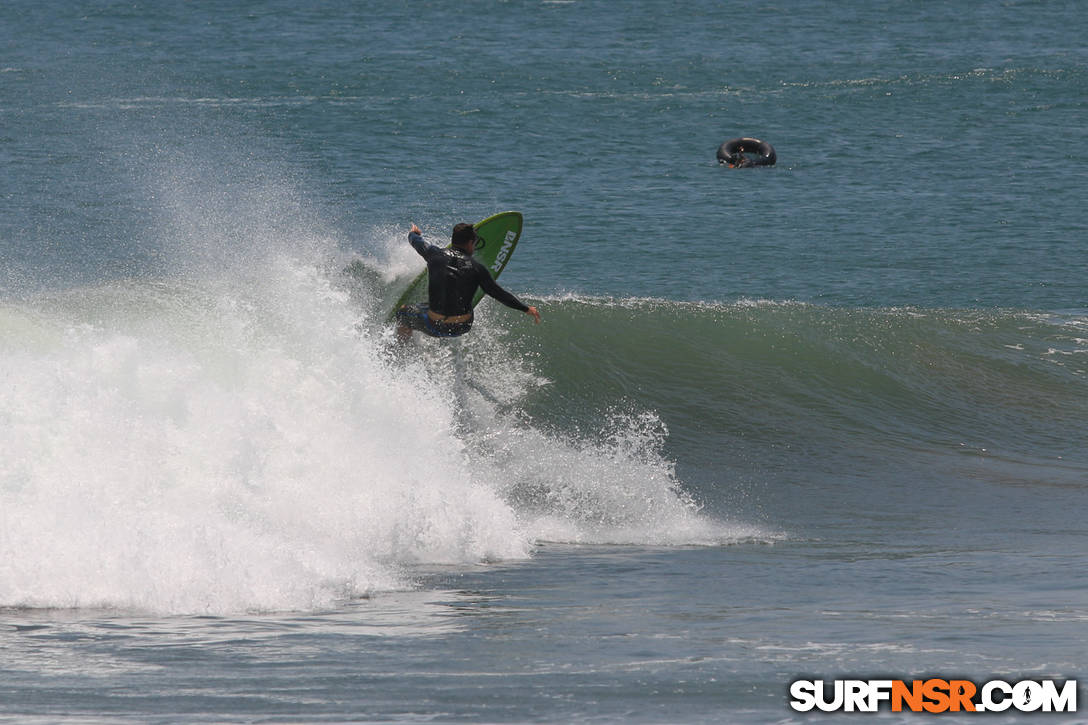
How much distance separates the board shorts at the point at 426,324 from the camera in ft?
39.2

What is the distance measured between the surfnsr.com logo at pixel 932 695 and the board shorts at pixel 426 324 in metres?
6.42

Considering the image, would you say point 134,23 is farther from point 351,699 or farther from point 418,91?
point 351,699

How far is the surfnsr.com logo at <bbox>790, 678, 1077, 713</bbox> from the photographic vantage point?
5.70 metres

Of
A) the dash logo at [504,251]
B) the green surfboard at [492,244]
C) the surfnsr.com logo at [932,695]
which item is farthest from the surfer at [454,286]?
the surfnsr.com logo at [932,695]

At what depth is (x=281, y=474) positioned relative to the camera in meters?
9.68

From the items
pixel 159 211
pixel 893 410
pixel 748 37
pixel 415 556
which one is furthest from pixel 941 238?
pixel 748 37

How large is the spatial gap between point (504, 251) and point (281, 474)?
5.37 metres

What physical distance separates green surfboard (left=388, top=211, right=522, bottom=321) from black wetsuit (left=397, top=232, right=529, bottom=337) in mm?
1940

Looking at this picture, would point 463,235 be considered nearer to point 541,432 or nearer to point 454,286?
point 454,286

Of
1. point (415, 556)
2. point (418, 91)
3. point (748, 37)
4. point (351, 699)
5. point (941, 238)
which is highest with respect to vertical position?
point (748, 37)

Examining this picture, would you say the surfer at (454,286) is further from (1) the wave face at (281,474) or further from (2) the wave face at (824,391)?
(2) the wave face at (824,391)

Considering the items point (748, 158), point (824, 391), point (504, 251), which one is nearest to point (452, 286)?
point (504, 251)

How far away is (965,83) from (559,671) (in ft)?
139

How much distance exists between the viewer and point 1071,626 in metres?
6.98
